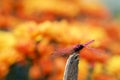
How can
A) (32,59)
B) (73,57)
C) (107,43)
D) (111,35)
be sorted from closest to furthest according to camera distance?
(73,57), (32,59), (107,43), (111,35)

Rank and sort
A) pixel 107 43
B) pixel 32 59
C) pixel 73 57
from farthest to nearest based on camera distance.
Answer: pixel 107 43, pixel 32 59, pixel 73 57

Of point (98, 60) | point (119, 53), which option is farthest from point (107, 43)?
point (98, 60)

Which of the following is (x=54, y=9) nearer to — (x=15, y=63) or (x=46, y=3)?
(x=46, y=3)

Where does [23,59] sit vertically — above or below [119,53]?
below

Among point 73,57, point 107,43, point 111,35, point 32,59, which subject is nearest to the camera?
point 73,57

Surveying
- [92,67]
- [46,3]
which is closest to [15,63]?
[92,67]

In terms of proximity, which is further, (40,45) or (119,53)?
(119,53)

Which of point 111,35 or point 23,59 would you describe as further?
point 111,35

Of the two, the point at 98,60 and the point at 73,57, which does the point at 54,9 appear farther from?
the point at 73,57

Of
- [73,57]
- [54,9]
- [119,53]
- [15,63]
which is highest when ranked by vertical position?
[54,9]
